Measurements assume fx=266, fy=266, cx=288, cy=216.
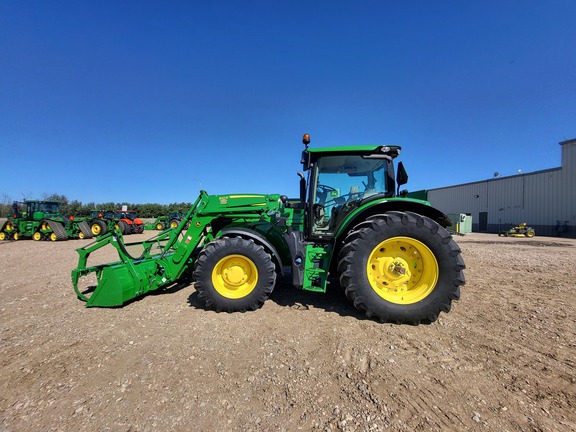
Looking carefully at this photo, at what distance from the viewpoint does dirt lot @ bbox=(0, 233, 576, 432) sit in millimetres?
1891

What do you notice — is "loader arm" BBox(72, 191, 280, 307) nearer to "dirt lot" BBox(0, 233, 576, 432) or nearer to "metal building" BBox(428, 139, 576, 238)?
"dirt lot" BBox(0, 233, 576, 432)

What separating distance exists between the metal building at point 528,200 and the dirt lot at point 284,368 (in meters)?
25.1

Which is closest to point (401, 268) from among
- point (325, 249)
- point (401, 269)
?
point (401, 269)

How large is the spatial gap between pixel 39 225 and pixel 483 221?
125 feet

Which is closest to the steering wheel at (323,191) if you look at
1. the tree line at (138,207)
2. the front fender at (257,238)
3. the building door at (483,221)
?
the front fender at (257,238)

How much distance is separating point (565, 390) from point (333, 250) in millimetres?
2514

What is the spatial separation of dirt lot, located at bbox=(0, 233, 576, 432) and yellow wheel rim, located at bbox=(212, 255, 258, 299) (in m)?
0.35

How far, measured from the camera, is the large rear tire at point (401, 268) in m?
3.35

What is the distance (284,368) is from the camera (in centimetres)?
247

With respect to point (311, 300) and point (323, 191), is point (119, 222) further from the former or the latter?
point (323, 191)

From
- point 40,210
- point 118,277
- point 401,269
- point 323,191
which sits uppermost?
point 323,191

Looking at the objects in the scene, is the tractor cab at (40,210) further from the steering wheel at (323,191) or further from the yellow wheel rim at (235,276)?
the steering wheel at (323,191)

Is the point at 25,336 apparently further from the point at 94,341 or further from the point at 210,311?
the point at 210,311

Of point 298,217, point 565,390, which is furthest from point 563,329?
point 298,217
